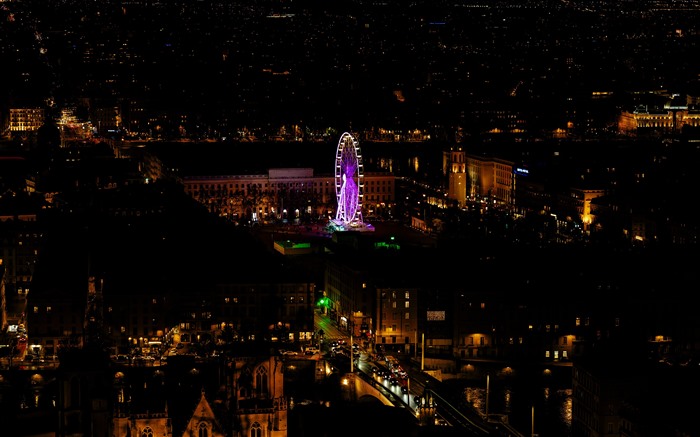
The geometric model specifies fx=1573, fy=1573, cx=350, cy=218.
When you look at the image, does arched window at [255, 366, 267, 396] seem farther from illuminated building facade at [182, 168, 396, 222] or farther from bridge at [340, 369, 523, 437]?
illuminated building facade at [182, 168, 396, 222]

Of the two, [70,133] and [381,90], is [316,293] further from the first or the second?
[381,90]

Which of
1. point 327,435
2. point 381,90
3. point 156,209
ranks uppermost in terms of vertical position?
point 381,90

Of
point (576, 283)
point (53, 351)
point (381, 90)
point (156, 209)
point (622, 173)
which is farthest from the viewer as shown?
point (381, 90)

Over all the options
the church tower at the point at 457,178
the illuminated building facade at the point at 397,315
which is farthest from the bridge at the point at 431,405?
the church tower at the point at 457,178

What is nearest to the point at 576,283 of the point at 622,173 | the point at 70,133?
the point at 622,173

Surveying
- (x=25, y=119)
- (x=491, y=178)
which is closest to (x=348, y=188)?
(x=491, y=178)

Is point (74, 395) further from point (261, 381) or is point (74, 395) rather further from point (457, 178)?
point (457, 178)

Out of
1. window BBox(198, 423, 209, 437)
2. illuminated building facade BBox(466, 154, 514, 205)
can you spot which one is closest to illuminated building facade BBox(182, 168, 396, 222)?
illuminated building facade BBox(466, 154, 514, 205)

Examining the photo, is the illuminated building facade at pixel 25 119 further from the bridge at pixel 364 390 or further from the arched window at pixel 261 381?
the arched window at pixel 261 381
